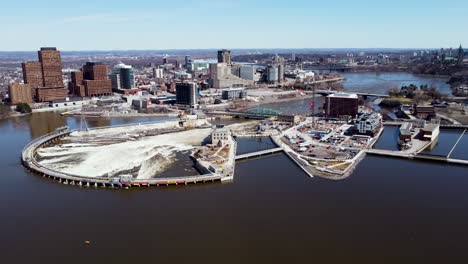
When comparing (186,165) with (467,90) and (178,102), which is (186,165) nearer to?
(178,102)

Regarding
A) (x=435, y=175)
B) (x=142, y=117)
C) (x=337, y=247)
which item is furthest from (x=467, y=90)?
(x=337, y=247)

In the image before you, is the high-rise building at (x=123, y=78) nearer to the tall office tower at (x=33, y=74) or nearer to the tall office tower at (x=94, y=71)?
the tall office tower at (x=94, y=71)

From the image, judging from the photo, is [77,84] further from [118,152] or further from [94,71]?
[118,152]

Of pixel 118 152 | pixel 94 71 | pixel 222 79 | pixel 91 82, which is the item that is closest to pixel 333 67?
pixel 222 79

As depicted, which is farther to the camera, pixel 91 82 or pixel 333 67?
pixel 333 67

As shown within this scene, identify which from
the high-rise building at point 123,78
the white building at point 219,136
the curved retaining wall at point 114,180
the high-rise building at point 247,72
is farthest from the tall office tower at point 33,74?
the white building at point 219,136

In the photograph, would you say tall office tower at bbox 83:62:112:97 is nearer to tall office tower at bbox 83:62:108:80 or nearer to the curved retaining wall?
tall office tower at bbox 83:62:108:80
